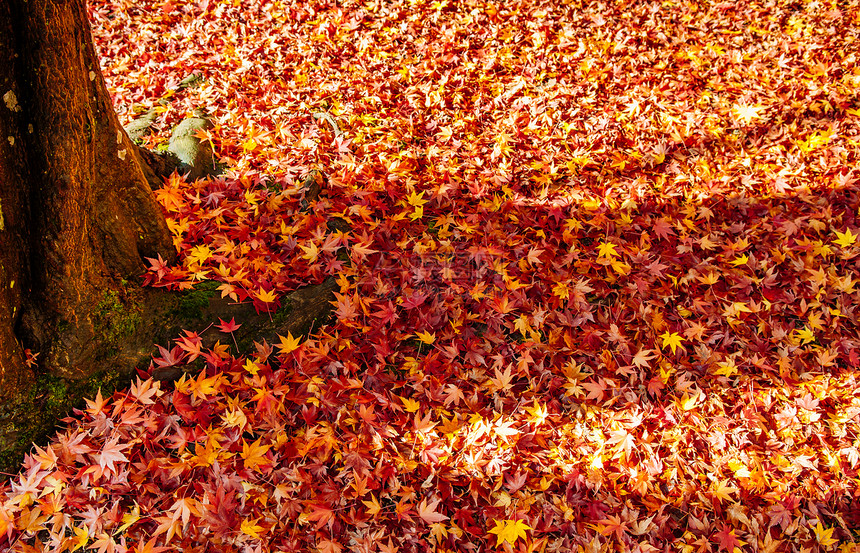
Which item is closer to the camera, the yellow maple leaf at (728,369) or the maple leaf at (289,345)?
the maple leaf at (289,345)

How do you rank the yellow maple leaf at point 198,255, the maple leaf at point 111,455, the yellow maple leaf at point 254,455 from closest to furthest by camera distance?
the maple leaf at point 111,455, the yellow maple leaf at point 254,455, the yellow maple leaf at point 198,255

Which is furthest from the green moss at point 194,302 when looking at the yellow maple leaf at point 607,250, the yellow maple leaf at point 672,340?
the yellow maple leaf at point 672,340

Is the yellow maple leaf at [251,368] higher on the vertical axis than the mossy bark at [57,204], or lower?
lower

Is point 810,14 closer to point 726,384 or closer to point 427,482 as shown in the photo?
point 726,384

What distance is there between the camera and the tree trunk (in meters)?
2.14

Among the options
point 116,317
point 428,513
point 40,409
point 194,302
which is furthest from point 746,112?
point 40,409

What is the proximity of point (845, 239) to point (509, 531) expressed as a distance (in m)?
3.21

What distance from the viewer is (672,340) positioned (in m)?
3.18

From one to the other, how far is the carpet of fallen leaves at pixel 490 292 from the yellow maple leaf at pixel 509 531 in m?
0.01

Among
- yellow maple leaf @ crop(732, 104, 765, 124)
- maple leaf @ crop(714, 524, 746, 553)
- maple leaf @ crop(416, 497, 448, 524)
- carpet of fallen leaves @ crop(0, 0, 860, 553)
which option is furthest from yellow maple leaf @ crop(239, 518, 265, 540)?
yellow maple leaf @ crop(732, 104, 765, 124)

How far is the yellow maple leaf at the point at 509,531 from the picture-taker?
8.21ft

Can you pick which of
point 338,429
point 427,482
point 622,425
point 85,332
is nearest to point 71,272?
point 85,332

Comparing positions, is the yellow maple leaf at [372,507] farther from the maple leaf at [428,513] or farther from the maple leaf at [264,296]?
the maple leaf at [264,296]

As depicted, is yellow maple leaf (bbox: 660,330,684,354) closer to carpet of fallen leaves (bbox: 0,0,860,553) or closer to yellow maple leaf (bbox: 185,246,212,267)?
carpet of fallen leaves (bbox: 0,0,860,553)
